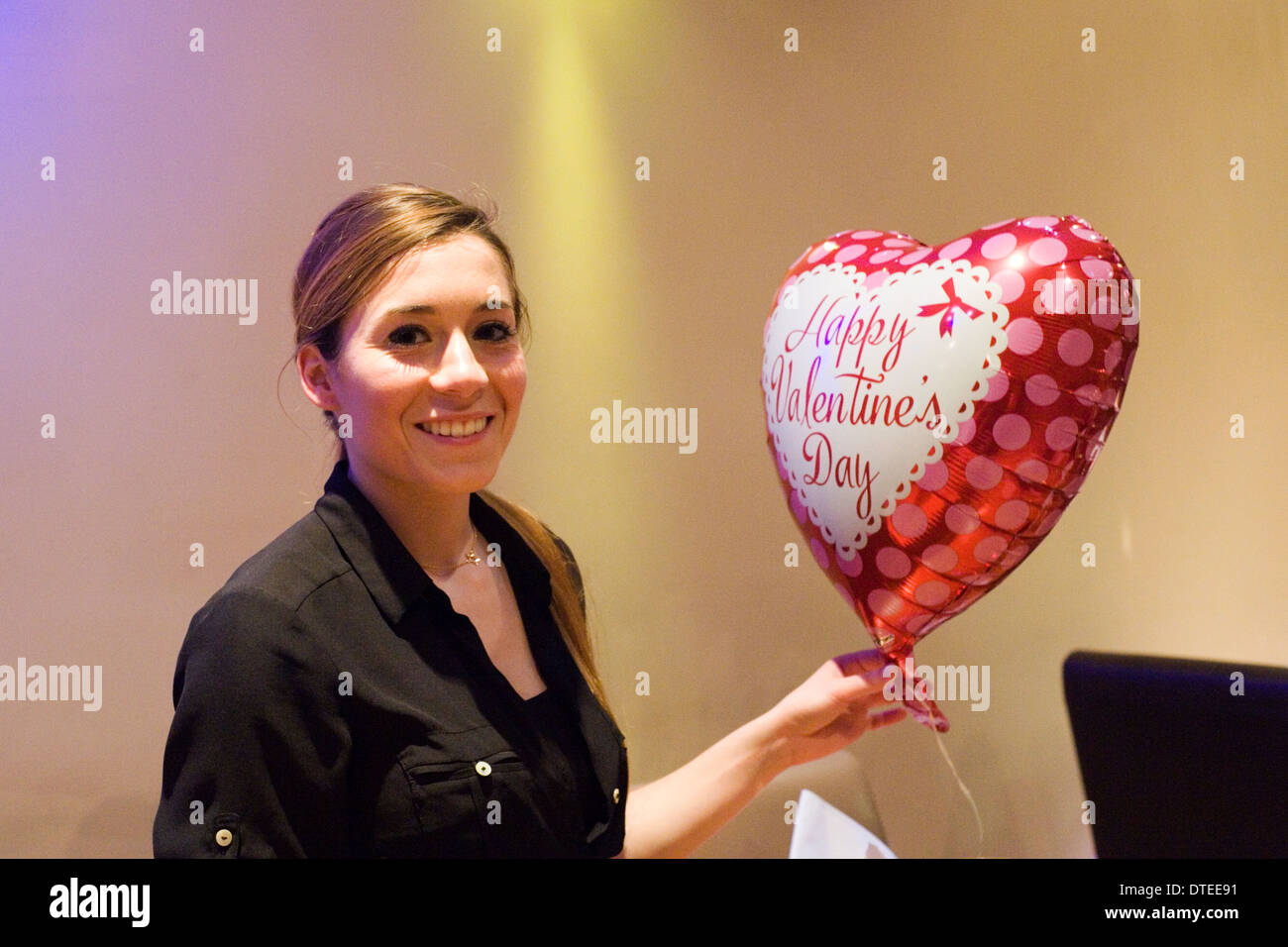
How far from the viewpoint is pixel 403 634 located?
3.71 feet

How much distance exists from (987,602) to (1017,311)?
114 centimetres

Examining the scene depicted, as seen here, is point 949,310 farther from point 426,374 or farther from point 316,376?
point 316,376

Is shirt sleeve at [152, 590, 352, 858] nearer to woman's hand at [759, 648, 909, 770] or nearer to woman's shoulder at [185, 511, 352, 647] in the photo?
woman's shoulder at [185, 511, 352, 647]

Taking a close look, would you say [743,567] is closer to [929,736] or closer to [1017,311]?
[929,736]

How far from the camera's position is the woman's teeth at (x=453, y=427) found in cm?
115

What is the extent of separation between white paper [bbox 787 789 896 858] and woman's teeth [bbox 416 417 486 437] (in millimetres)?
978

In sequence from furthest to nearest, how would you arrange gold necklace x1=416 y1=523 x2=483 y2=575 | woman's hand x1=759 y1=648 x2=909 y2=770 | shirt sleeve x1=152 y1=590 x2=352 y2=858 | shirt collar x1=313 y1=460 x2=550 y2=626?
woman's hand x1=759 y1=648 x2=909 y2=770 → gold necklace x1=416 y1=523 x2=483 y2=575 → shirt collar x1=313 y1=460 x2=550 y2=626 → shirt sleeve x1=152 y1=590 x2=352 y2=858

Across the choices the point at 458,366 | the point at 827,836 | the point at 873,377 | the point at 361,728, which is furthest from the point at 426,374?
the point at 827,836

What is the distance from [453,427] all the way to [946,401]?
0.55 m

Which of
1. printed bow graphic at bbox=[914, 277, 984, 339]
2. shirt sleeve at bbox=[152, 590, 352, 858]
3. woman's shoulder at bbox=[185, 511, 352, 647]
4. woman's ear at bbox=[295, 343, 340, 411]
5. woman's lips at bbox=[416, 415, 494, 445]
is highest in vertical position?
printed bow graphic at bbox=[914, 277, 984, 339]

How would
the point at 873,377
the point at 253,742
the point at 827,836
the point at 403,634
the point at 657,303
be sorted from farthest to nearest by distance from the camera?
the point at 657,303, the point at 827,836, the point at 873,377, the point at 403,634, the point at 253,742

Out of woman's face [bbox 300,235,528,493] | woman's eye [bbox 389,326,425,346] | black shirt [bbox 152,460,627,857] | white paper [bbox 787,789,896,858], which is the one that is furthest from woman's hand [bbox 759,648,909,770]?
woman's eye [bbox 389,326,425,346]

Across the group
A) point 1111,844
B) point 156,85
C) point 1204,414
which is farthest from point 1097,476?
point 156,85

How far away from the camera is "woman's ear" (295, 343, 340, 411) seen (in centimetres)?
120
